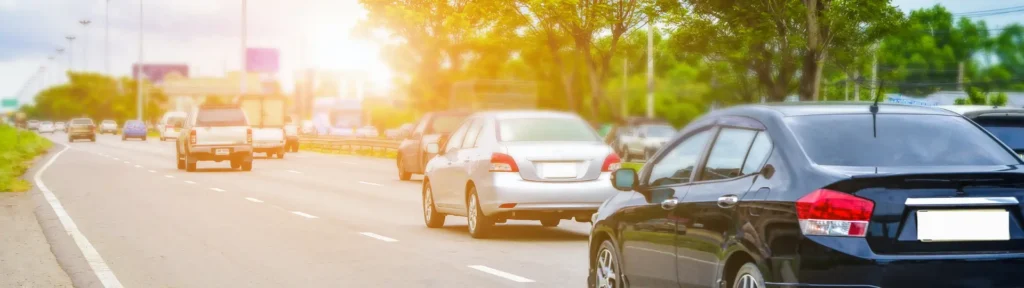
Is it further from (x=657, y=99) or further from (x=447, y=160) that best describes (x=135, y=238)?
(x=657, y=99)

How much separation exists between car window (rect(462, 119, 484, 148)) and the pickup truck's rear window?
22911mm

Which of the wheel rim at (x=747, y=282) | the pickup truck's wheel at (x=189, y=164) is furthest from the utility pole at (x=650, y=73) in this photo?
the wheel rim at (x=747, y=282)

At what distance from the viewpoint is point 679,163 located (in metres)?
8.17

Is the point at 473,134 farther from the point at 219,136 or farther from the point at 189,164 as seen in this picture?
the point at 189,164

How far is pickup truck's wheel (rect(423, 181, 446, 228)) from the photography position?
57.7 ft

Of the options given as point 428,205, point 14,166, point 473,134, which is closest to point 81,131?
point 14,166

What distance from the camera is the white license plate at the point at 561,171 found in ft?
50.7

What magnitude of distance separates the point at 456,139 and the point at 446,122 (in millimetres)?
14588

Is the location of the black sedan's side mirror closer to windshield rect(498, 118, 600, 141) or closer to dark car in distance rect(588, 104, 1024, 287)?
dark car in distance rect(588, 104, 1024, 287)

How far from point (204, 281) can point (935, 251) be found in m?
6.86

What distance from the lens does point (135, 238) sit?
52.8 ft

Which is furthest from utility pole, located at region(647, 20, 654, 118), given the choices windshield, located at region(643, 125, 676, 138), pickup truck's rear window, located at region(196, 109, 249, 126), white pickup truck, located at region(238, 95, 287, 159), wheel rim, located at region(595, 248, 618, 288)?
wheel rim, located at region(595, 248, 618, 288)

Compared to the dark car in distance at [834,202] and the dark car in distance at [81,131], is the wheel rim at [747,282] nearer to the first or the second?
the dark car in distance at [834,202]

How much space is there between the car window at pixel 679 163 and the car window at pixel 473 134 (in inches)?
323
